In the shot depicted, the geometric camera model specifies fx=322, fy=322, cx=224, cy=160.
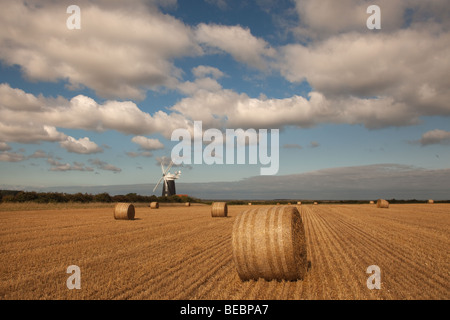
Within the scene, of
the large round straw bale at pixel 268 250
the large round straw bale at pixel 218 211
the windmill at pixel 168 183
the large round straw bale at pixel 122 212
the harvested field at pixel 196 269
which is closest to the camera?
the harvested field at pixel 196 269

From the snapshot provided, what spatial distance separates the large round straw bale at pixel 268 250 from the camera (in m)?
7.00

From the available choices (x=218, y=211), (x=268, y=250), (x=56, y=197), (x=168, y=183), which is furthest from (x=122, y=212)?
(x=168, y=183)

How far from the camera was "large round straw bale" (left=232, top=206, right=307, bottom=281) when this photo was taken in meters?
7.00

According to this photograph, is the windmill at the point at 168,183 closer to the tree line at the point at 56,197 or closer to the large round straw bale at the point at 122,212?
the tree line at the point at 56,197

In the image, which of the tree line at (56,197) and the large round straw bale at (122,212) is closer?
the large round straw bale at (122,212)

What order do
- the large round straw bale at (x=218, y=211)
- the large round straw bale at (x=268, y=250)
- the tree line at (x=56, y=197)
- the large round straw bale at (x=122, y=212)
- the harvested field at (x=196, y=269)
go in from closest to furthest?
1. the harvested field at (x=196, y=269)
2. the large round straw bale at (x=268, y=250)
3. the large round straw bale at (x=122, y=212)
4. the large round straw bale at (x=218, y=211)
5. the tree line at (x=56, y=197)

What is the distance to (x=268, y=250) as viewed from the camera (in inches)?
282

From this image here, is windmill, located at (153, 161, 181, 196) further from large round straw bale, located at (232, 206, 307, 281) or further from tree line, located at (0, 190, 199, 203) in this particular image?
large round straw bale, located at (232, 206, 307, 281)

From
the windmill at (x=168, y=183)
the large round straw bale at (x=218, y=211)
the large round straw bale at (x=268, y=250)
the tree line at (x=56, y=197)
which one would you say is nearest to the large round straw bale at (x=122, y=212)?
the large round straw bale at (x=218, y=211)

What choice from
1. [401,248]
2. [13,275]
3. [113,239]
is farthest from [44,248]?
[401,248]

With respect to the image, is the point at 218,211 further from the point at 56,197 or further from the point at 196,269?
the point at 56,197

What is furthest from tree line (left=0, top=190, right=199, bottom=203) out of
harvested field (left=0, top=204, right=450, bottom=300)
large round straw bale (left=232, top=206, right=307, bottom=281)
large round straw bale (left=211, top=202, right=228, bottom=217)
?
large round straw bale (left=232, top=206, right=307, bottom=281)

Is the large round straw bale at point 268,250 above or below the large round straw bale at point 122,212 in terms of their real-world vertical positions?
→ above
